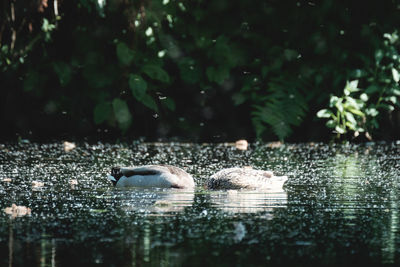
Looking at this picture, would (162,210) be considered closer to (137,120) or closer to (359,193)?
(359,193)

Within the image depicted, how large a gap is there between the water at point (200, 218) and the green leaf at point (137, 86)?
379 cm

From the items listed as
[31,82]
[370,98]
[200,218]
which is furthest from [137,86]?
[200,218]

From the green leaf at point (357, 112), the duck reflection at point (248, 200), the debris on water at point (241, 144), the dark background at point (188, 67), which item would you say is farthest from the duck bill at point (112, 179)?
the green leaf at point (357, 112)

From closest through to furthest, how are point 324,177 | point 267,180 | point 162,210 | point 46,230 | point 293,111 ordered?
point 46,230 < point 162,210 < point 267,180 < point 324,177 < point 293,111

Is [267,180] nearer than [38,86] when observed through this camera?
Yes

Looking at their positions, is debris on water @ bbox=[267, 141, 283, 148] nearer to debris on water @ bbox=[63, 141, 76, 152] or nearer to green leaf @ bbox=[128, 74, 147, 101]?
green leaf @ bbox=[128, 74, 147, 101]

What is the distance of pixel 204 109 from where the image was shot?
15703 millimetres

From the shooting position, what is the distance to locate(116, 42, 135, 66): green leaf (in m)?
14.9

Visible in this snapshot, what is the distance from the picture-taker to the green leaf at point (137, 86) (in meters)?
14.6

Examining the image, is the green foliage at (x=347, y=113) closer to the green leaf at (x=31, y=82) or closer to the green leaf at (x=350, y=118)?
the green leaf at (x=350, y=118)

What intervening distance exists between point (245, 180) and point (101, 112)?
257 inches

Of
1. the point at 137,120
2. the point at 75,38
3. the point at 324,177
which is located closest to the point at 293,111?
the point at 137,120

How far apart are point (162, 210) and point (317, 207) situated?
1.20 m

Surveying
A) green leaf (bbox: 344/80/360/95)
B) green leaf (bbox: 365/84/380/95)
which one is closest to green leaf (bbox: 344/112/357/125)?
green leaf (bbox: 344/80/360/95)
